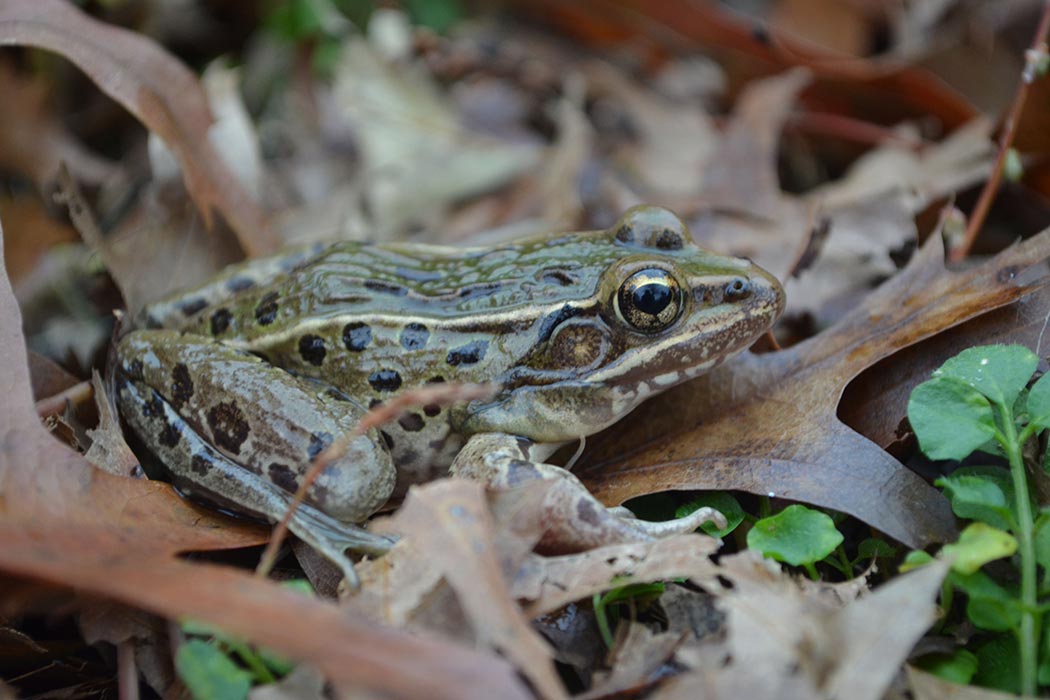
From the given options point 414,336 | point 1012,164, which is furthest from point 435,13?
point 1012,164

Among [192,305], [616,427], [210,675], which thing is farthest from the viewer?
[192,305]

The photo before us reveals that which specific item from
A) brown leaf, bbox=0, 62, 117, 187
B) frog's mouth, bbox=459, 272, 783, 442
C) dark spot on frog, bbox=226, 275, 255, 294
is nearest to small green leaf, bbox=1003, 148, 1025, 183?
frog's mouth, bbox=459, 272, 783, 442

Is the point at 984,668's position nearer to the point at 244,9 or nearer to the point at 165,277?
the point at 165,277

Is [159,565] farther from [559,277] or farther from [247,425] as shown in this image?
[559,277]

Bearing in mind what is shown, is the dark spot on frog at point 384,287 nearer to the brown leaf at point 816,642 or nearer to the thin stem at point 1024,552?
the brown leaf at point 816,642

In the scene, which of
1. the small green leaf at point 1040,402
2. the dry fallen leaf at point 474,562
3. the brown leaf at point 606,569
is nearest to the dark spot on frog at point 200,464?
the dry fallen leaf at point 474,562

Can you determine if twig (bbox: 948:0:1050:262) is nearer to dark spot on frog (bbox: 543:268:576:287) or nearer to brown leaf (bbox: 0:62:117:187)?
dark spot on frog (bbox: 543:268:576:287)

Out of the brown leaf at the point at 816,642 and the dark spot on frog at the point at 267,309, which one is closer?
the brown leaf at the point at 816,642
